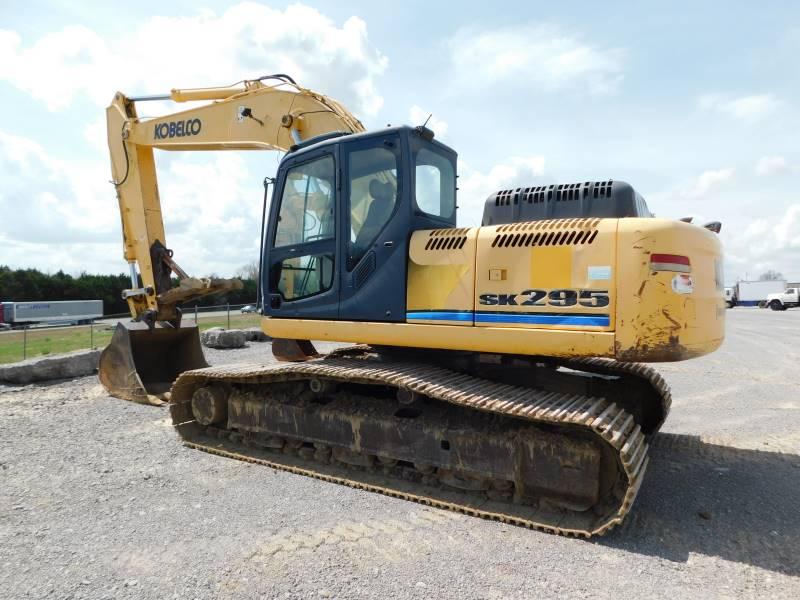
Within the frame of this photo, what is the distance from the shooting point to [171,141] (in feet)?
25.6

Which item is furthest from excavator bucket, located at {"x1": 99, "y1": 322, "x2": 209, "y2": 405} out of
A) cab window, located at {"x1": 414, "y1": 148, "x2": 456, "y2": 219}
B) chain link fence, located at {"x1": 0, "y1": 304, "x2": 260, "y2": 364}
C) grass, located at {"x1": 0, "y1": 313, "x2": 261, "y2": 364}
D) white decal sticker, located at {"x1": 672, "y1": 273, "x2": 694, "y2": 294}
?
white decal sticker, located at {"x1": 672, "y1": 273, "x2": 694, "y2": 294}

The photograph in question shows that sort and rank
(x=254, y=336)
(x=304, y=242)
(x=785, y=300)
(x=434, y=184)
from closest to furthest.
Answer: (x=434, y=184)
(x=304, y=242)
(x=254, y=336)
(x=785, y=300)

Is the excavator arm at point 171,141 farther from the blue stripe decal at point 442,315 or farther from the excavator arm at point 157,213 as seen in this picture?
the blue stripe decal at point 442,315

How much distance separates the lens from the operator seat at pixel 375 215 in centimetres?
506

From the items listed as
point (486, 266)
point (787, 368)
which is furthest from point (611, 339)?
point (787, 368)

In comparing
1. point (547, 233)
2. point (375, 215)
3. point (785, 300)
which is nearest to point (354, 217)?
point (375, 215)

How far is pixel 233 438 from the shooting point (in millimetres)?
5707

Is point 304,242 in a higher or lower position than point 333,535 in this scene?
higher

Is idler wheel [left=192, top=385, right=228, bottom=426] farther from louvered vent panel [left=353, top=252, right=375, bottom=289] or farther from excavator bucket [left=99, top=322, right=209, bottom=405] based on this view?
louvered vent panel [left=353, top=252, right=375, bottom=289]

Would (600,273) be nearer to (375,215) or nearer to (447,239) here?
(447,239)

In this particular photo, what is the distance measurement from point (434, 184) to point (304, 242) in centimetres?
142

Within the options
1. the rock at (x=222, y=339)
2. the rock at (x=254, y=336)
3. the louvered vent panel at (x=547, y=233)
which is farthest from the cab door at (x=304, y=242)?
the rock at (x=254, y=336)

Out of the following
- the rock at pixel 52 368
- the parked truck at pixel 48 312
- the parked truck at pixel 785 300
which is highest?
the rock at pixel 52 368

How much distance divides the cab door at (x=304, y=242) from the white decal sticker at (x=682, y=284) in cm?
288
